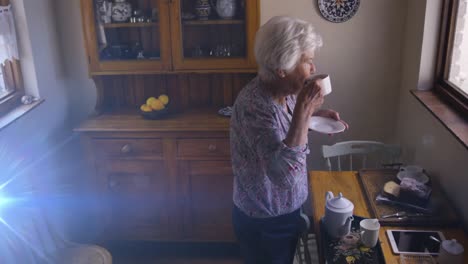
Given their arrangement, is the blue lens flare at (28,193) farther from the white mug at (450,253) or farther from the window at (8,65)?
the white mug at (450,253)

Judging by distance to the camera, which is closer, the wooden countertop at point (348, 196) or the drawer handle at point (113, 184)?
the wooden countertop at point (348, 196)

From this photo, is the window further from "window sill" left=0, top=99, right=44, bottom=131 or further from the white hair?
the white hair

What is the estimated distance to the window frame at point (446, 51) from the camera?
212 centimetres

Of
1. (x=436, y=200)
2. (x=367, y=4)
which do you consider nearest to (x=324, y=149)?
(x=436, y=200)

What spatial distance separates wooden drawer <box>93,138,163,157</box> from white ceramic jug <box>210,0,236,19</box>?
2.43ft

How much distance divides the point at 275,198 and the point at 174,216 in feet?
3.59

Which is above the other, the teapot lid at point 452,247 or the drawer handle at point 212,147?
the teapot lid at point 452,247

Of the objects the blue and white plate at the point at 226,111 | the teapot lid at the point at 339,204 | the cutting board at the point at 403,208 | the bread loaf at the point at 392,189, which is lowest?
the cutting board at the point at 403,208

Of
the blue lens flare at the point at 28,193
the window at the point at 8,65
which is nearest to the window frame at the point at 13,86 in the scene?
the window at the point at 8,65

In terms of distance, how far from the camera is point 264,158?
1.56 m

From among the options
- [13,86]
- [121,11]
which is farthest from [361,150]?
[13,86]

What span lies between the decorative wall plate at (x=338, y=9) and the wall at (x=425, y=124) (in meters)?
0.29

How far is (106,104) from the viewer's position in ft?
9.39

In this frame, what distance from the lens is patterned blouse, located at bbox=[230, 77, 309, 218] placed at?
1544 millimetres
